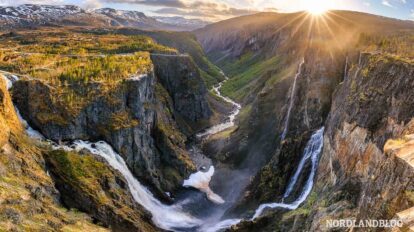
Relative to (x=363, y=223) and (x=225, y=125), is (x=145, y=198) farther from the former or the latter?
(x=225, y=125)

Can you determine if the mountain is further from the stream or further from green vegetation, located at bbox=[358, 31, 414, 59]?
the stream

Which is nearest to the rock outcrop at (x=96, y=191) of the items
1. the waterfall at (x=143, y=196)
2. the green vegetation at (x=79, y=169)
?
the green vegetation at (x=79, y=169)

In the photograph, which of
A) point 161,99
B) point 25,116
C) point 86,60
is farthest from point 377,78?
point 161,99

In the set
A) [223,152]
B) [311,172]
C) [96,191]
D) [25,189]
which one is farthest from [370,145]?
[223,152]

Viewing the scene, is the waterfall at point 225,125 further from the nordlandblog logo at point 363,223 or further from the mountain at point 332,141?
the nordlandblog logo at point 363,223

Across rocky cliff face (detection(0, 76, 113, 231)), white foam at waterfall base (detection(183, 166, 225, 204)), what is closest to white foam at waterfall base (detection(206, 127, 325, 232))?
white foam at waterfall base (detection(183, 166, 225, 204))

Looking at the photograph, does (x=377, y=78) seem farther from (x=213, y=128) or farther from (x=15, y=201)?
(x=213, y=128)

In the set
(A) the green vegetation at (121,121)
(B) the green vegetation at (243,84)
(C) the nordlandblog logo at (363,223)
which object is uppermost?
Answer: (C) the nordlandblog logo at (363,223)

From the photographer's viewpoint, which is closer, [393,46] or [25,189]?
[25,189]
